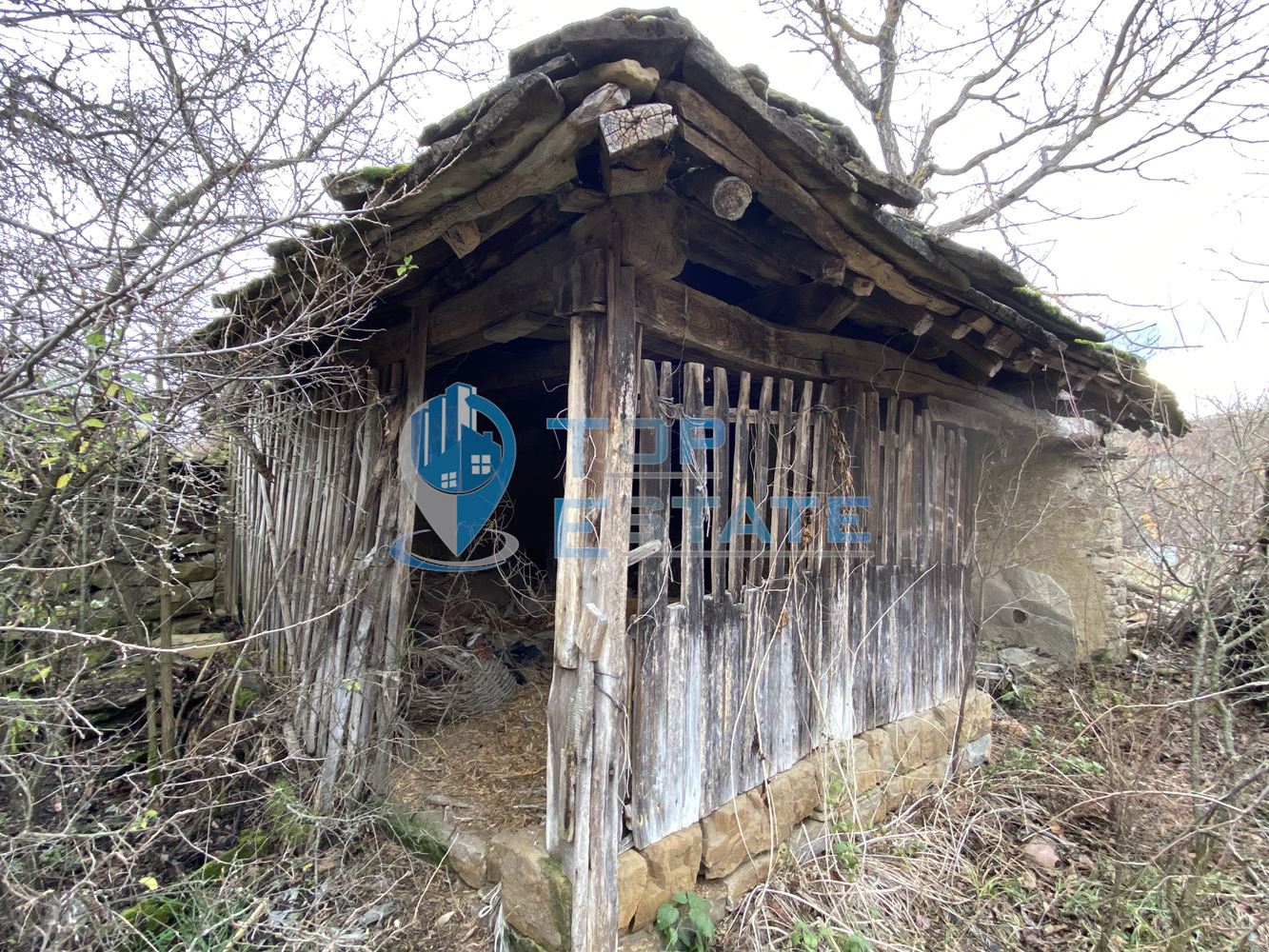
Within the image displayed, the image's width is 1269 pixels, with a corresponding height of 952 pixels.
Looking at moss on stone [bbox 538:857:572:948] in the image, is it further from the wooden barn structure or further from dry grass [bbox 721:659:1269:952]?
dry grass [bbox 721:659:1269:952]

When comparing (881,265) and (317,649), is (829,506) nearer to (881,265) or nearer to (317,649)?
(881,265)

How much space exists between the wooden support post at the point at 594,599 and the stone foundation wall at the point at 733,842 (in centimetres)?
Answer: 17

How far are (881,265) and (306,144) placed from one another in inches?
114

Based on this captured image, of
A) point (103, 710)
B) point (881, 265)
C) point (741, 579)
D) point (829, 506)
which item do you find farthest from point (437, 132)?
point (103, 710)

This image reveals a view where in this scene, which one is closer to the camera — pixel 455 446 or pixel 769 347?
pixel 769 347

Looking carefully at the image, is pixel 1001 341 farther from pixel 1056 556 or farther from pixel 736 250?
pixel 1056 556

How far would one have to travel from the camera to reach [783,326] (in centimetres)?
310

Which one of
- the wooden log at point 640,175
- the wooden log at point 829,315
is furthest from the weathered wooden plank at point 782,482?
the wooden log at point 640,175

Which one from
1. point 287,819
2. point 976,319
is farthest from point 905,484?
point 287,819

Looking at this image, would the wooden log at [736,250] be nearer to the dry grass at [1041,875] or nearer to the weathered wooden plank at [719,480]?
the weathered wooden plank at [719,480]

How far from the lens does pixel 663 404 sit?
8.41ft

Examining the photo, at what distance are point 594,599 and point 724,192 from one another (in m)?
1.47

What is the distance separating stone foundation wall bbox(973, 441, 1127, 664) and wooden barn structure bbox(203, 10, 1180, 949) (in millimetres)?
1444

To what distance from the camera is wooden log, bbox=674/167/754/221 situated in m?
1.99
